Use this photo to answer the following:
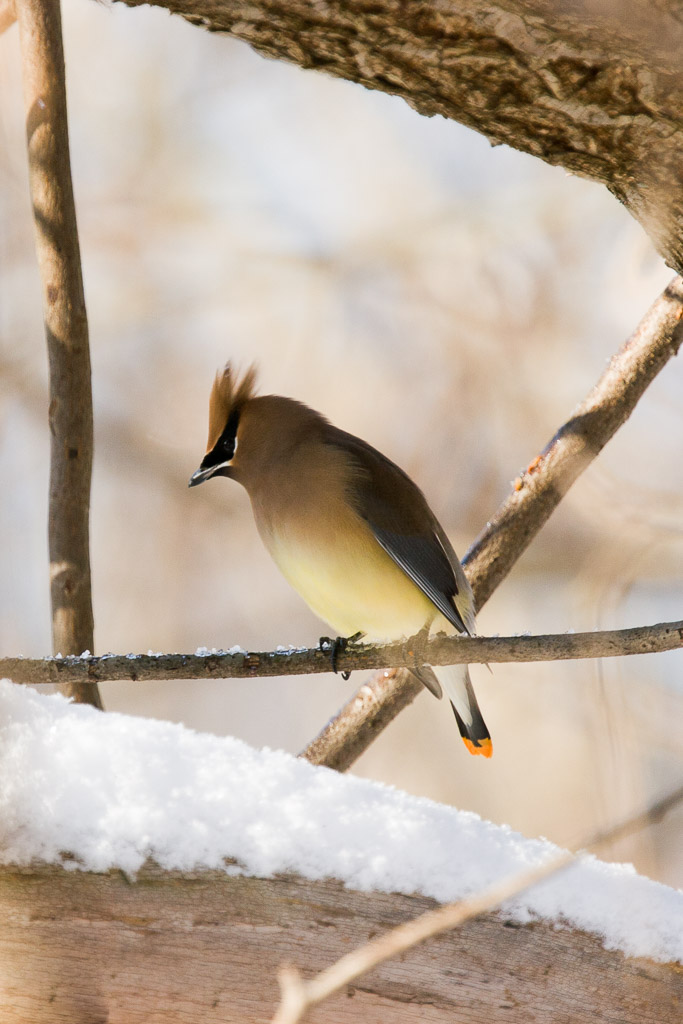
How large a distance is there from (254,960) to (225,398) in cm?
144

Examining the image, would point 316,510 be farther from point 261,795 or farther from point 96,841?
point 96,841

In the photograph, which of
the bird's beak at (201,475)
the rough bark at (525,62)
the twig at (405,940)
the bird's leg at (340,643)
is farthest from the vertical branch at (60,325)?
the twig at (405,940)

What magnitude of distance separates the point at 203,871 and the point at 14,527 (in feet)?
5.36

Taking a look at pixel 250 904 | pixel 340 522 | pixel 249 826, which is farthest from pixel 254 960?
pixel 340 522

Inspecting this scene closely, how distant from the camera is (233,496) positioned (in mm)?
4410

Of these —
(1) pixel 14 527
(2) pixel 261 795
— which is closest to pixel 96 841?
(2) pixel 261 795

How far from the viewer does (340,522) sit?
2.55 meters

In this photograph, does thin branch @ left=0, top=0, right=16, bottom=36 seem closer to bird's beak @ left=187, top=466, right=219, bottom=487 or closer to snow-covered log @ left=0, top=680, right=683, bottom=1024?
bird's beak @ left=187, top=466, right=219, bottom=487

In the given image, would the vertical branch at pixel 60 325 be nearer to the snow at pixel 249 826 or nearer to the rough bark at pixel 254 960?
the snow at pixel 249 826

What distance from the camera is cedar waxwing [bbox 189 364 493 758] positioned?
254 centimetres

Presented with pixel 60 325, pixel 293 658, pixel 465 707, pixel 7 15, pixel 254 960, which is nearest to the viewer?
pixel 254 960

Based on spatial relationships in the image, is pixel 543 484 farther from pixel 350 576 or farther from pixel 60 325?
pixel 60 325

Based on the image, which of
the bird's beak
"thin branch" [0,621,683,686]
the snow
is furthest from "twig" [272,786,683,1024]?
the bird's beak

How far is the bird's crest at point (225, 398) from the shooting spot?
8.75 ft
